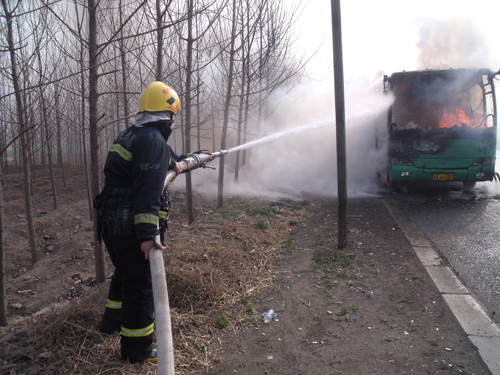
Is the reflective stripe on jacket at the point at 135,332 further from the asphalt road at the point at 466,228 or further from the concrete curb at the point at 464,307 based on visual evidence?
the asphalt road at the point at 466,228

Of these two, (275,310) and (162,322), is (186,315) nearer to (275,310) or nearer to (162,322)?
(275,310)

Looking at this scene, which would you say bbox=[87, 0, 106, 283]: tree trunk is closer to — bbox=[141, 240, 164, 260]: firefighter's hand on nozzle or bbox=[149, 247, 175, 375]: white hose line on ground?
bbox=[141, 240, 164, 260]: firefighter's hand on nozzle

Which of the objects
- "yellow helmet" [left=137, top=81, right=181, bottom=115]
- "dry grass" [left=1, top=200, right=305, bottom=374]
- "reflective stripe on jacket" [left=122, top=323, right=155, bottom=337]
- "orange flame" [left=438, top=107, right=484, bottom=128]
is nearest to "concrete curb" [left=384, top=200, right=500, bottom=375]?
"dry grass" [left=1, top=200, right=305, bottom=374]

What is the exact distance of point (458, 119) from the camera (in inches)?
341

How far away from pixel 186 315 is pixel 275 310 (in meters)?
0.93

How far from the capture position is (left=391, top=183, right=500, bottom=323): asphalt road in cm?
395

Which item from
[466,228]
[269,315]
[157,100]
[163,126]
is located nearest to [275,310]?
[269,315]

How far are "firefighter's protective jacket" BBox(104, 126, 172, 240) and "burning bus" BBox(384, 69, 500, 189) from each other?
7.42 m

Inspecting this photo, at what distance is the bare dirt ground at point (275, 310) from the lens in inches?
104

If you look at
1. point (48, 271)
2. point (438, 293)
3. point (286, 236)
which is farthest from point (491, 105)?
point (48, 271)

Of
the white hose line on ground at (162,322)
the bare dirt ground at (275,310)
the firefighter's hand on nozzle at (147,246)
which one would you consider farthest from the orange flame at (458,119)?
the white hose line on ground at (162,322)

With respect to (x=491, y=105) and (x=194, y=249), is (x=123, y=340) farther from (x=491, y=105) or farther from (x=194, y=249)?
(x=491, y=105)

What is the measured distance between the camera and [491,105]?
8375 mm

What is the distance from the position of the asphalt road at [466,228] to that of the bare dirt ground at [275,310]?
49 centimetres
